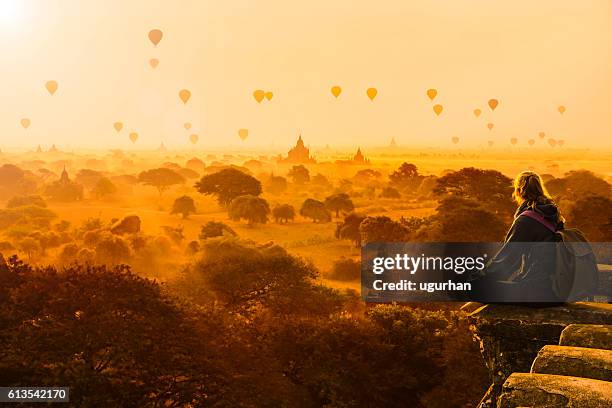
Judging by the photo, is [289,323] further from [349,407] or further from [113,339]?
[113,339]

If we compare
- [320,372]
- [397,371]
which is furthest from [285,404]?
[397,371]

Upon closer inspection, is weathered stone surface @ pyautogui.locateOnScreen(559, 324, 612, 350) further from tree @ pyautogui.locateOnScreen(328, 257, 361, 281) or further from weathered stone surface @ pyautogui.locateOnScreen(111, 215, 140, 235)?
weathered stone surface @ pyautogui.locateOnScreen(111, 215, 140, 235)

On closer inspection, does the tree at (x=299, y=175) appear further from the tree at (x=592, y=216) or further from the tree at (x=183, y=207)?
the tree at (x=592, y=216)

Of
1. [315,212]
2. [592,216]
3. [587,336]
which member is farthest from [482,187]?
[587,336]

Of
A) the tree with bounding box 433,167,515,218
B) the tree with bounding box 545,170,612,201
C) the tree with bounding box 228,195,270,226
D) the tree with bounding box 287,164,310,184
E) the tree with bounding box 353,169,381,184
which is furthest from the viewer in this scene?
the tree with bounding box 353,169,381,184

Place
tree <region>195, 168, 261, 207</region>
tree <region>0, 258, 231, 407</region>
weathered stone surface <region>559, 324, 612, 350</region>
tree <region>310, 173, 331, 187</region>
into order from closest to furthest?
weathered stone surface <region>559, 324, 612, 350</region>
tree <region>0, 258, 231, 407</region>
tree <region>195, 168, 261, 207</region>
tree <region>310, 173, 331, 187</region>

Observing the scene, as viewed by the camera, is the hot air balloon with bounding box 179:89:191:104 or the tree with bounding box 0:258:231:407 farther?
the hot air balloon with bounding box 179:89:191:104

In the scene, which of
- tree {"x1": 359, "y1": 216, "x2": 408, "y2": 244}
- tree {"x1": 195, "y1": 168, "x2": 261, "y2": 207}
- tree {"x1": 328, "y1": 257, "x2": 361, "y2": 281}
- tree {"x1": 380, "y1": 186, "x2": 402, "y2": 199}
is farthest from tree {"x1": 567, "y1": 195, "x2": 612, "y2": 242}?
tree {"x1": 380, "y1": 186, "x2": 402, "y2": 199}
